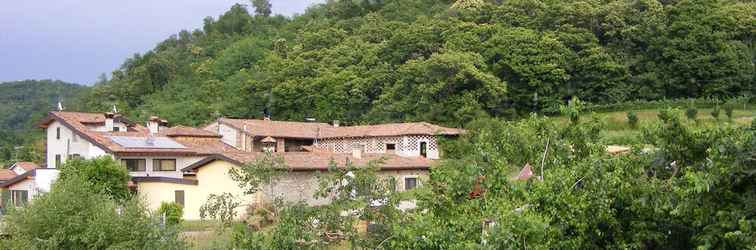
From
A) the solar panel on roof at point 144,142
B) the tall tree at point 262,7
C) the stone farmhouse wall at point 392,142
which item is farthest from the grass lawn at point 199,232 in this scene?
the tall tree at point 262,7

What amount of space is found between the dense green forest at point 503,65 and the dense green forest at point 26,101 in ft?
78.9

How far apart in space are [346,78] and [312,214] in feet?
138

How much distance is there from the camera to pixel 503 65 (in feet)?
172

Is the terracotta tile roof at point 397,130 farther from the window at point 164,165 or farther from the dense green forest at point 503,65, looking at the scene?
the window at point 164,165

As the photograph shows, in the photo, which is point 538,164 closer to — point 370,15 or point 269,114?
point 269,114

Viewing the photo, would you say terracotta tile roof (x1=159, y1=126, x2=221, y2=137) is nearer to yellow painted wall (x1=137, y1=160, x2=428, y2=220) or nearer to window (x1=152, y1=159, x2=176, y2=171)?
window (x1=152, y1=159, x2=176, y2=171)

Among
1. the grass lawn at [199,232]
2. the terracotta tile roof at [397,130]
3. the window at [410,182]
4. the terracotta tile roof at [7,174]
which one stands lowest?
the grass lawn at [199,232]

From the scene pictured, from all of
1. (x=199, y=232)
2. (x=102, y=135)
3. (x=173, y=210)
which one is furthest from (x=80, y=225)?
(x=102, y=135)

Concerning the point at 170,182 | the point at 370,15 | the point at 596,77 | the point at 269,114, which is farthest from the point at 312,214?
the point at 370,15

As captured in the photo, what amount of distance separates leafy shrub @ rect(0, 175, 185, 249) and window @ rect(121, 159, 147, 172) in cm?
1620

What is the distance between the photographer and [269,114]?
58312mm

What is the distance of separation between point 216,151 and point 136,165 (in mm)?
3530

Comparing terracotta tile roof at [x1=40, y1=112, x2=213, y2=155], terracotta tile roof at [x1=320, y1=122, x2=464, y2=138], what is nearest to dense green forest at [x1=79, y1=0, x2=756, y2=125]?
terracotta tile roof at [x1=320, y1=122, x2=464, y2=138]

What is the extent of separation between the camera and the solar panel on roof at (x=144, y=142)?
3506cm
